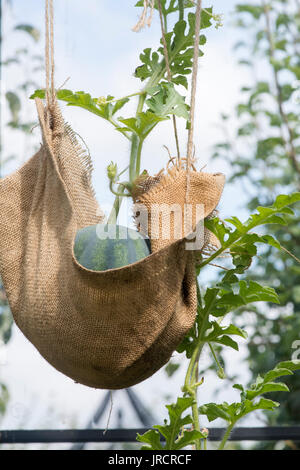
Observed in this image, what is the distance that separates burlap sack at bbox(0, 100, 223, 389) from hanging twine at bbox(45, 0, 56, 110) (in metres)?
0.02

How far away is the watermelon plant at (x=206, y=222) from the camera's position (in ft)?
2.81

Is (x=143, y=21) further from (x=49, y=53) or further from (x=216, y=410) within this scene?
(x=216, y=410)

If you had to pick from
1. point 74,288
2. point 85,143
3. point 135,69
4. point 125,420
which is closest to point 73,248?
point 74,288

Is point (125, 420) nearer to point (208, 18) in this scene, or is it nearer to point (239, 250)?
point (239, 250)

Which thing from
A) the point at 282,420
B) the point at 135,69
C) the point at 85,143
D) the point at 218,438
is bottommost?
the point at 282,420

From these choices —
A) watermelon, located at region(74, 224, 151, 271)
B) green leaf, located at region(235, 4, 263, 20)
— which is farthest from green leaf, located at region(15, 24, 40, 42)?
watermelon, located at region(74, 224, 151, 271)

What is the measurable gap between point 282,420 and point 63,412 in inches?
33.4

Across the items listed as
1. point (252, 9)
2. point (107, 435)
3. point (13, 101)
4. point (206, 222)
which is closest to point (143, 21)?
point (206, 222)

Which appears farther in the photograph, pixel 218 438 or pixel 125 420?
pixel 125 420

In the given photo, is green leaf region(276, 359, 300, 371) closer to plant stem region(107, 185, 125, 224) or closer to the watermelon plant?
the watermelon plant

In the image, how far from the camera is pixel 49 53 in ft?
3.07

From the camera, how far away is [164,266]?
0.73 meters
